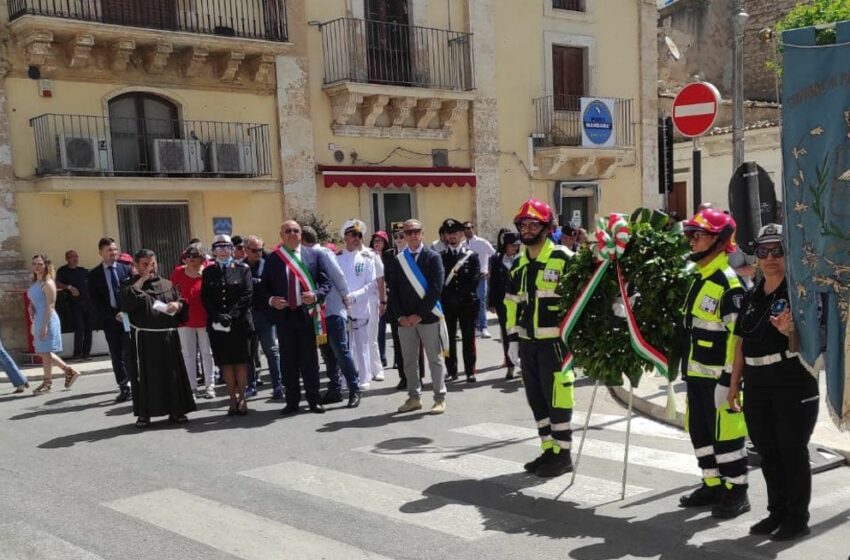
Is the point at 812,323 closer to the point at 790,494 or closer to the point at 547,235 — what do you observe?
the point at 790,494

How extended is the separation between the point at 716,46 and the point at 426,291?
3008cm

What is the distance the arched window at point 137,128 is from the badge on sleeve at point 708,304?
42.7 feet

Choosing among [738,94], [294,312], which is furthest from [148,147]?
[738,94]

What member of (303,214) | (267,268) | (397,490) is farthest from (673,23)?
(397,490)

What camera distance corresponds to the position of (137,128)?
55.2ft

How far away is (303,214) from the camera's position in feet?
61.2

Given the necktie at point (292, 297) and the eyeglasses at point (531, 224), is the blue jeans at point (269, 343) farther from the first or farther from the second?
the eyeglasses at point (531, 224)

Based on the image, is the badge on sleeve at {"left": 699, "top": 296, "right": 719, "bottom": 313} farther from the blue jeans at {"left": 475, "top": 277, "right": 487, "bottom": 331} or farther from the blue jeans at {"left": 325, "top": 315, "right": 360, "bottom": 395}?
the blue jeans at {"left": 475, "top": 277, "right": 487, "bottom": 331}

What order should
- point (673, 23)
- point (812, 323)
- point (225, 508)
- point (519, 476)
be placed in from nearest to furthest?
point (812, 323) < point (225, 508) < point (519, 476) < point (673, 23)

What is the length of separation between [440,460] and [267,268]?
329cm

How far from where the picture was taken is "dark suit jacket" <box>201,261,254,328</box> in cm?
939

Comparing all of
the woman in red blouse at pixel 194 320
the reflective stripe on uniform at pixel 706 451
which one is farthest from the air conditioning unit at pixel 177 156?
the reflective stripe on uniform at pixel 706 451

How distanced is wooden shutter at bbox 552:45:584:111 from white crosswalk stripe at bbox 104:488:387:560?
60.4 feet

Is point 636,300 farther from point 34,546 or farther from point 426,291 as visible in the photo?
point 34,546
